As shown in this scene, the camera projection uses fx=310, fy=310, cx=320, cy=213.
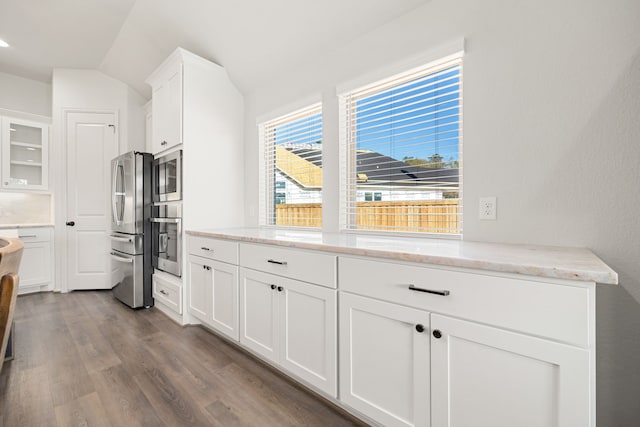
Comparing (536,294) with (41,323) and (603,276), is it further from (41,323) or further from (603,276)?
(41,323)

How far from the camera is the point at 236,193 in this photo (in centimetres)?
323

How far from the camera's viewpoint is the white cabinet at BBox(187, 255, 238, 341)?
224cm

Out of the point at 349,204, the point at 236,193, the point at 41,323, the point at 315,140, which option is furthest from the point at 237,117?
the point at 41,323

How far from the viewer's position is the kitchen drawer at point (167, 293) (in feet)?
9.27

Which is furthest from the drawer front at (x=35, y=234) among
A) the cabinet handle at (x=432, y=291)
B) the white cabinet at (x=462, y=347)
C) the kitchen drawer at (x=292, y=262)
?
the cabinet handle at (x=432, y=291)

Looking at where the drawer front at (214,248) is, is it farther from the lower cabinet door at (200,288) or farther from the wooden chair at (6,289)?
the wooden chair at (6,289)

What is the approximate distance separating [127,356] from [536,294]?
8.29ft

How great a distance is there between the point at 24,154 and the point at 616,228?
226 inches

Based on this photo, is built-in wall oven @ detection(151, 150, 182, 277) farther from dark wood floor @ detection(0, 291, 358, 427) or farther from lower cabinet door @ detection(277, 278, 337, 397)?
lower cabinet door @ detection(277, 278, 337, 397)

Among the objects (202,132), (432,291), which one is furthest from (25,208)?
(432,291)

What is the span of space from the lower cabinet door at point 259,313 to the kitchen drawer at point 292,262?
0.07 meters

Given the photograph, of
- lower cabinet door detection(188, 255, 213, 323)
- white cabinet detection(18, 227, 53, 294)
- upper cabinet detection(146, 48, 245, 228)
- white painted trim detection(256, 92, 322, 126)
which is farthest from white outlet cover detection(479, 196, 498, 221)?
white cabinet detection(18, 227, 53, 294)

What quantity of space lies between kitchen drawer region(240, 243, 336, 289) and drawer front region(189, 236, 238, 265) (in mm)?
122

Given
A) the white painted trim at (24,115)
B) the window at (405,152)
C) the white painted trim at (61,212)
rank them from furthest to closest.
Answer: the white painted trim at (61,212)
the white painted trim at (24,115)
the window at (405,152)
